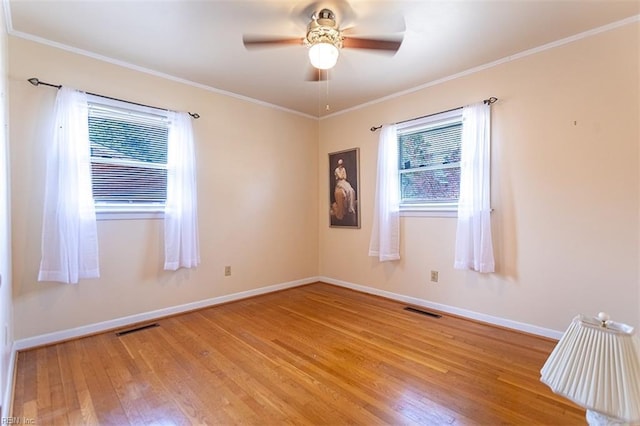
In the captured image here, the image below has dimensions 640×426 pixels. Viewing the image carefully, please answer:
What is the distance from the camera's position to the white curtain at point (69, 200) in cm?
255

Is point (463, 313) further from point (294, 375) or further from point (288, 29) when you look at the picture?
point (288, 29)

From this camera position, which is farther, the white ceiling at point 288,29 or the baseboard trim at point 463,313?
the baseboard trim at point 463,313

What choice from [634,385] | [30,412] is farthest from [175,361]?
[634,385]

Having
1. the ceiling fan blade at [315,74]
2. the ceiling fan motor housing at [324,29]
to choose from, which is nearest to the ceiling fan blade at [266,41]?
the ceiling fan motor housing at [324,29]

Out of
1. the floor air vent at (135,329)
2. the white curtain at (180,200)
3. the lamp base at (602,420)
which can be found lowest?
the floor air vent at (135,329)

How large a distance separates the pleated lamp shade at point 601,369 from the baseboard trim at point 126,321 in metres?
3.41

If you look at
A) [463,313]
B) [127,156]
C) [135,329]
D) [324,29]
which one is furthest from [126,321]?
[463,313]

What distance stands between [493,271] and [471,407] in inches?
62.4

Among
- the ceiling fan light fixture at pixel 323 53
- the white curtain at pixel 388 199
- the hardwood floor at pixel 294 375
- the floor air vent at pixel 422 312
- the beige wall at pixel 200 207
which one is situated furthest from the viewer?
the white curtain at pixel 388 199

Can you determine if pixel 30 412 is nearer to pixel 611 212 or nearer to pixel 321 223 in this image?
pixel 321 223

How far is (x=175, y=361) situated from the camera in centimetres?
232

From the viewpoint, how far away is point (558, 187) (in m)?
2.67

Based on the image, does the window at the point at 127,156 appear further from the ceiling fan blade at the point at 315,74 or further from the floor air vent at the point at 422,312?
the floor air vent at the point at 422,312

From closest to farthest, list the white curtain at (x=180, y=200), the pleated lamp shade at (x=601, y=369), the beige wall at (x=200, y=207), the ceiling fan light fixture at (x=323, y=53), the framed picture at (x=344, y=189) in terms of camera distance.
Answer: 1. the pleated lamp shade at (x=601, y=369)
2. the ceiling fan light fixture at (x=323, y=53)
3. the beige wall at (x=200, y=207)
4. the white curtain at (x=180, y=200)
5. the framed picture at (x=344, y=189)
